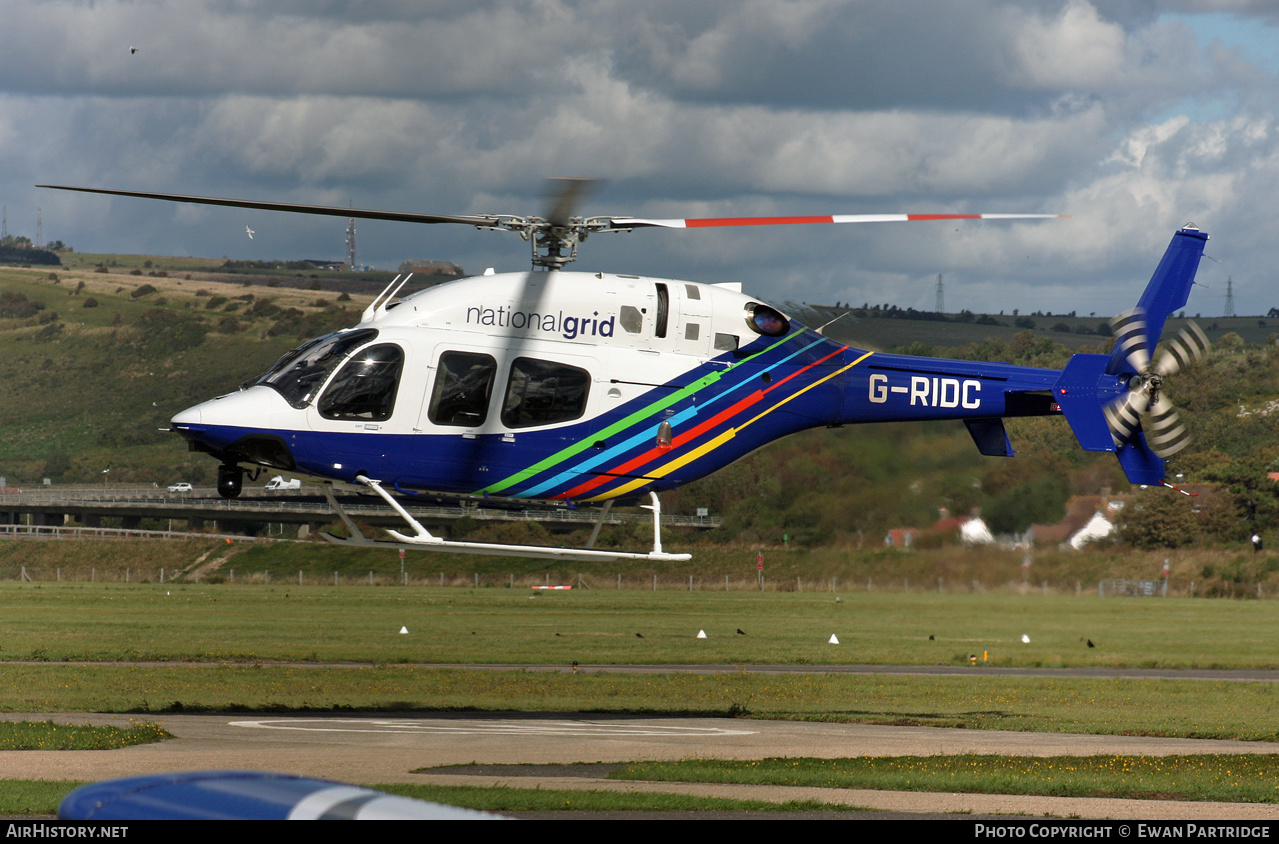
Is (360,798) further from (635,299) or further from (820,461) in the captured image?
(820,461)

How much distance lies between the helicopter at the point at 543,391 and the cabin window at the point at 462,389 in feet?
0.07

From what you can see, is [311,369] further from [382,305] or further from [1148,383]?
[1148,383]

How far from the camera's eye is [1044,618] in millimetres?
A: 59000

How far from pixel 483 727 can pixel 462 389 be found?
735 cm

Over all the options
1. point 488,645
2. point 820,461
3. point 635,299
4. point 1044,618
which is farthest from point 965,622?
point 635,299

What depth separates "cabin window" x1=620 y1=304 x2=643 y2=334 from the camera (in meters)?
18.6

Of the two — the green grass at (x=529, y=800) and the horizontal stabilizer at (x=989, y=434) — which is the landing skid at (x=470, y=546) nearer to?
the green grass at (x=529, y=800)

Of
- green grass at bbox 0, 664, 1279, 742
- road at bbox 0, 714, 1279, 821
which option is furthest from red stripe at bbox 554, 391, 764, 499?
green grass at bbox 0, 664, 1279, 742

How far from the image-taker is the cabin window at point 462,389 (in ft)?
59.1

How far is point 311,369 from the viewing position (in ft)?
58.4

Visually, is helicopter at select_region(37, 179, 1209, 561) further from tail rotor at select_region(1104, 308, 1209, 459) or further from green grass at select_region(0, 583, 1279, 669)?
green grass at select_region(0, 583, 1279, 669)

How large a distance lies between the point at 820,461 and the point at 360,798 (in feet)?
78.1

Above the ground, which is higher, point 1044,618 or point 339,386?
point 339,386

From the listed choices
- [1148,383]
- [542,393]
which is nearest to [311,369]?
[542,393]
